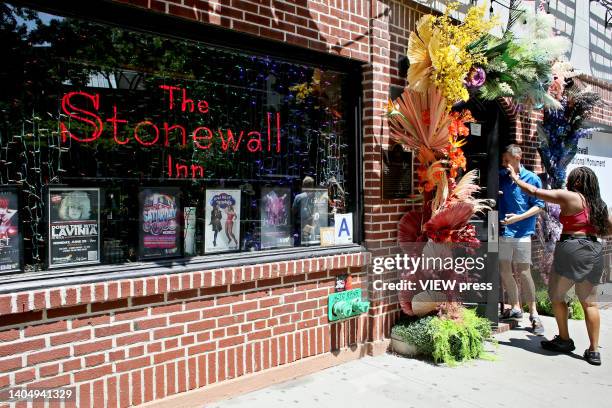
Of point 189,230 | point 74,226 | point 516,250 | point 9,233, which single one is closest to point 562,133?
point 516,250

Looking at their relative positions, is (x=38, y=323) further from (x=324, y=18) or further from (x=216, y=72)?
(x=324, y=18)

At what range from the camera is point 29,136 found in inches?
131

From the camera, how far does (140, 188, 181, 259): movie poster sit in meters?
3.82

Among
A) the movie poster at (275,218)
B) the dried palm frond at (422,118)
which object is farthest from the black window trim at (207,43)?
the dried palm frond at (422,118)

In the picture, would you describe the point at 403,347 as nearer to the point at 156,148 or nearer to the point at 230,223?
the point at 230,223

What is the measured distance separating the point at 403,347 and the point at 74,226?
323 cm

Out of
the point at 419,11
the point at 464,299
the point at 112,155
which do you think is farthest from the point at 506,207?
the point at 112,155

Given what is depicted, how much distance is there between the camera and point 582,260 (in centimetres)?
502

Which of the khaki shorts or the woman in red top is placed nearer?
the woman in red top

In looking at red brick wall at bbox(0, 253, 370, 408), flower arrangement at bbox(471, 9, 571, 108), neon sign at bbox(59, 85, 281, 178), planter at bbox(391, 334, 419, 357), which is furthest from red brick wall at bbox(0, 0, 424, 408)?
flower arrangement at bbox(471, 9, 571, 108)

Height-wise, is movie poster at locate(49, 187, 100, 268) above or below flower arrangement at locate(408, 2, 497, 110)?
below

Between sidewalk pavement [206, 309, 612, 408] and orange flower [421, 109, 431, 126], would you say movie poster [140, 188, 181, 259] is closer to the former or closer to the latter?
sidewalk pavement [206, 309, 612, 408]

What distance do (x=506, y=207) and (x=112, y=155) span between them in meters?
4.56

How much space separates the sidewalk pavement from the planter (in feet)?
0.29
